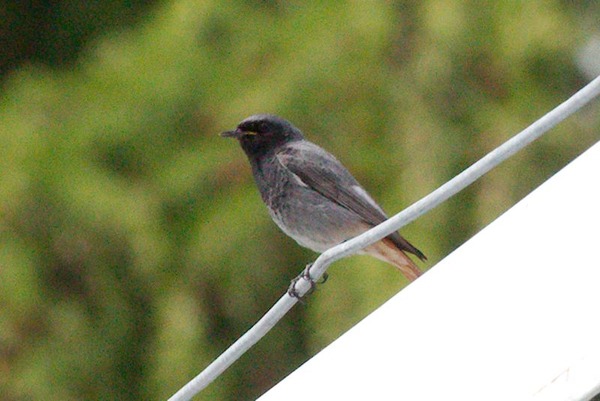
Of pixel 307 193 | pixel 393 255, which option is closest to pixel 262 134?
pixel 307 193

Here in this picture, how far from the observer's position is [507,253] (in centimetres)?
185

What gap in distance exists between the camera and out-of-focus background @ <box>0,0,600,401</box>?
5125 mm

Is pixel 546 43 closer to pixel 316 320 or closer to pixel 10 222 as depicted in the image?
pixel 316 320

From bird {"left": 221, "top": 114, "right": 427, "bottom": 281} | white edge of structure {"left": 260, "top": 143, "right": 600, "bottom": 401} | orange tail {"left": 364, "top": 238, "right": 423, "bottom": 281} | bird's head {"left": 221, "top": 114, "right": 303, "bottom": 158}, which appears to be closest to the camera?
white edge of structure {"left": 260, "top": 143, "right": 600, "bottom": 401}

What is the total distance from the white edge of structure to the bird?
212 cm

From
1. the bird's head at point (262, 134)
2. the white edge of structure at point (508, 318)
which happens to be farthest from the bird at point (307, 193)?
the white edge of structure at point (508, 318)

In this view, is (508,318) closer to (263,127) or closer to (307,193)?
(307,193)

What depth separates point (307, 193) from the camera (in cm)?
418

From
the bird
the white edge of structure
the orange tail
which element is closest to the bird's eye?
the bird

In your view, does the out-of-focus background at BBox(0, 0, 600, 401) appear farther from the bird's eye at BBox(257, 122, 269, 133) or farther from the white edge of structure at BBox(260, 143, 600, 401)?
the white edge of structure at BBox(260, 143, 600, 401)

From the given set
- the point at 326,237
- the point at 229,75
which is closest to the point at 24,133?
the point at 229,75

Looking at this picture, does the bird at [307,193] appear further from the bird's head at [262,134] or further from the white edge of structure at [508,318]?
the white edge of structure at [508,318]

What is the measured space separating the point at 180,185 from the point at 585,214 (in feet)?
12.4

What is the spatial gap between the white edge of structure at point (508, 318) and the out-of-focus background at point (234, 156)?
9.75 feet
